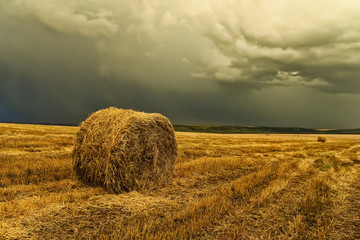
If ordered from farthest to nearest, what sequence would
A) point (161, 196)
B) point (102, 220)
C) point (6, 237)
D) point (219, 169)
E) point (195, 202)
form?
point (219, 169), point (161, 196), point (195, 202), point (102, 220), point (6, 237)

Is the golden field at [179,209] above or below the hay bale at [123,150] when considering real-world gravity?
below

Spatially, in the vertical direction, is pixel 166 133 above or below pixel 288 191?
above

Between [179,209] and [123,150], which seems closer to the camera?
[179,209]

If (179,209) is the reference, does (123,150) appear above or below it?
above

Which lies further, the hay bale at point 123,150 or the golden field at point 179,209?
the hay bale at point 123,150

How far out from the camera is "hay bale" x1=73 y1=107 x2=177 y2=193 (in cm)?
662

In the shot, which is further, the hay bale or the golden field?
the hay bale

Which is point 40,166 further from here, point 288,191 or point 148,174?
point 288,191

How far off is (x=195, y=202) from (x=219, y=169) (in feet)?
15.3

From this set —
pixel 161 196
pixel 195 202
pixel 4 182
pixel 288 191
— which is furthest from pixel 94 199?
pixel 288 191

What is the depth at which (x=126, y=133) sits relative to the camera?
6875 mm

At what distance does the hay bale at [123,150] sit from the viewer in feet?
21.7

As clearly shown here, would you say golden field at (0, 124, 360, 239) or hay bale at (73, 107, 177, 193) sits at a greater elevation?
hay bale at (73, 107, 177, 193)

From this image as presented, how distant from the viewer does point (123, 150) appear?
6.71 metres
